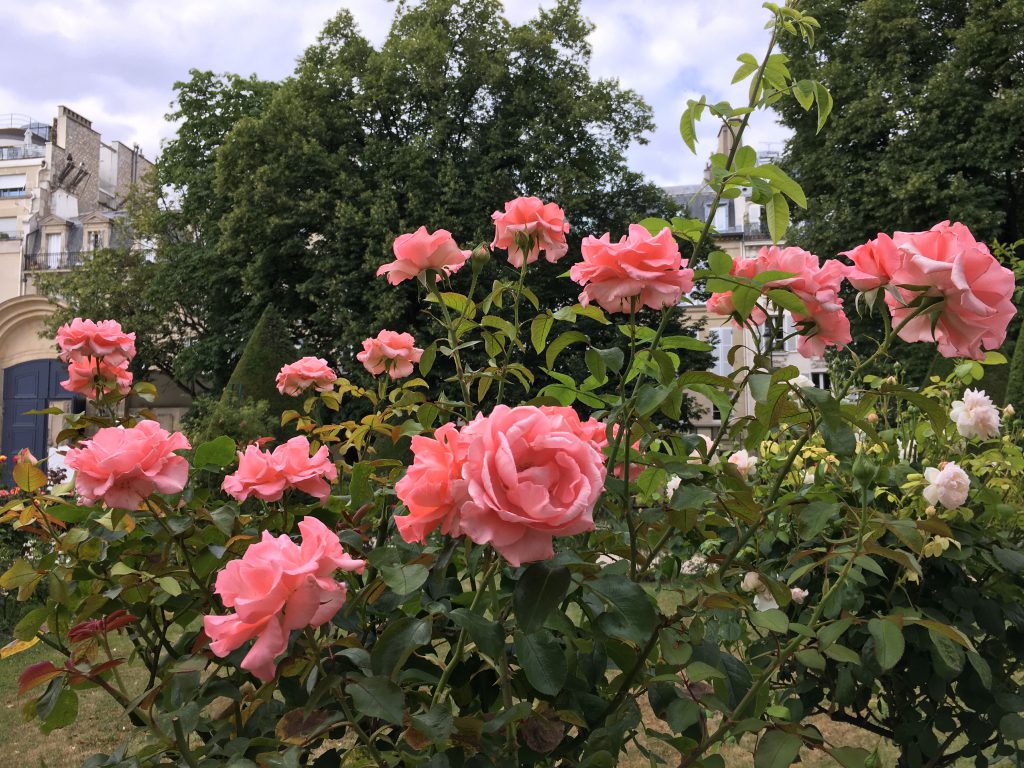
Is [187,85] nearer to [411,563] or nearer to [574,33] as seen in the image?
[574,33]

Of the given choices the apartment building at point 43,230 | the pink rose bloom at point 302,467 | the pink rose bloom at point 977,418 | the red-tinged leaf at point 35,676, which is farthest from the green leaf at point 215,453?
the apartment building at point 43,230

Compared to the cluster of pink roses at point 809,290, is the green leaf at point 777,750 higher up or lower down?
lower down

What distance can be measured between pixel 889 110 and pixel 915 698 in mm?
14422

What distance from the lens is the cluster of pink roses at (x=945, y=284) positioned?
1.11 meters

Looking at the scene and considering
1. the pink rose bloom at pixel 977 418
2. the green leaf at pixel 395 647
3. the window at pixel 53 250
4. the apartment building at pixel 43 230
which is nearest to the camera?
the green leaf at pixel 395 647

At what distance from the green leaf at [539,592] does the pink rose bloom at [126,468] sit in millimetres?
686

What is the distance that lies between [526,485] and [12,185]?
3941 cm

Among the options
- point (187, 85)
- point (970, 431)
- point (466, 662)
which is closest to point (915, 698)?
point (970, 431)

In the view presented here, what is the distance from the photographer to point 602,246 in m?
1.19

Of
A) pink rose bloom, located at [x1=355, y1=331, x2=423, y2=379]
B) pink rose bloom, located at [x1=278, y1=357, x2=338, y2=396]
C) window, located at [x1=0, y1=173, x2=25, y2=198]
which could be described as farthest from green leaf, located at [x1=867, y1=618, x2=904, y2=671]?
window, located at [x1=0, y1=173, x2=25, y2=198]

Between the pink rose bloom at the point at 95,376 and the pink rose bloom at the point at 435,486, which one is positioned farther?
the pink rose bloom at the point at 95,376

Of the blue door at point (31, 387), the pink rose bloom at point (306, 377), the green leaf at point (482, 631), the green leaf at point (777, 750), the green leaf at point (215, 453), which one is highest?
the blue door at point (31, 387)

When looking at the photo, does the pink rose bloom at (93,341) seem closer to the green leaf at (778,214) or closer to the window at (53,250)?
the green leaf at (778,214)

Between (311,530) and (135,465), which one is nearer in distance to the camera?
(311,530)
